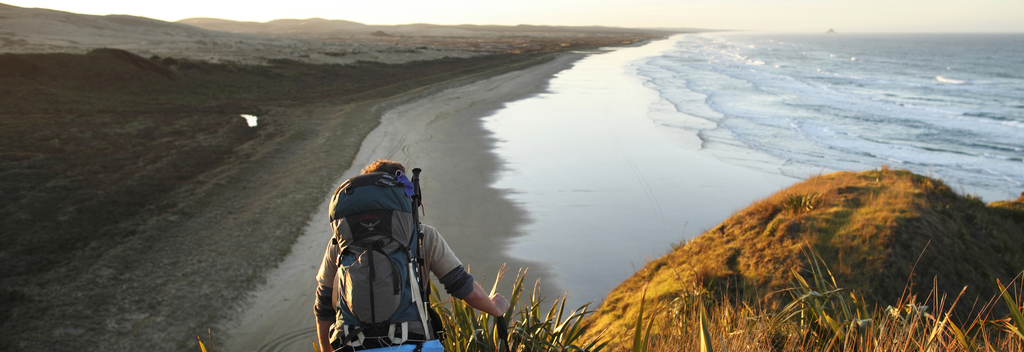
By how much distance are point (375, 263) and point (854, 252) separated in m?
4.85

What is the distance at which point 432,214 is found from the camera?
8.65 meters

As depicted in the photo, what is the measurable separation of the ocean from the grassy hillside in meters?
1.25

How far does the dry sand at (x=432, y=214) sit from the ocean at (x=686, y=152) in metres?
0.49

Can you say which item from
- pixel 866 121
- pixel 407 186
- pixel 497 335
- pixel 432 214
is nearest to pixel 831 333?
pixel 497 335

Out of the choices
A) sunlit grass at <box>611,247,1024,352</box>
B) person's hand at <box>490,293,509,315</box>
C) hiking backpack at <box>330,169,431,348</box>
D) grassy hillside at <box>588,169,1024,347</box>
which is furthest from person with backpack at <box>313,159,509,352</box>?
grassy hillside at <box>588,169,1024,347</box>

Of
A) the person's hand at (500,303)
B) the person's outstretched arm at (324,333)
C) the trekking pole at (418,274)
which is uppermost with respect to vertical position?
the trekking pole at (418,274)

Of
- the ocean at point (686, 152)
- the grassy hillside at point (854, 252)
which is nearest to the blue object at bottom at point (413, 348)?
the grassy hillside at point (854, 252)

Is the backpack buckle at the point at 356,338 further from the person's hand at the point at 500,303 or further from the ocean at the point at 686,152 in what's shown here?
the ocean at the point at 686,152

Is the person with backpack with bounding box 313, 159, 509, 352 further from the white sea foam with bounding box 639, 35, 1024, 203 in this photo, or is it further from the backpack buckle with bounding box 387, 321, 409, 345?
the white sea foam with bounding box 639, 35, 1024, 203

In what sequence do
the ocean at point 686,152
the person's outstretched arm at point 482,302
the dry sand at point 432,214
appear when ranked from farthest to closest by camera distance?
the ocean at point 686,152, the dry sand at point 432,214, the person's outstretched arm at point 482,302

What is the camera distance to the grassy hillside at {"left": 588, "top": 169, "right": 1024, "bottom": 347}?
14.8 ft

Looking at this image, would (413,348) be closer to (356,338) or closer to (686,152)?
(356,338)

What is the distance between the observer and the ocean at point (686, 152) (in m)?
8.02

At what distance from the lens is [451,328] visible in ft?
10.7
